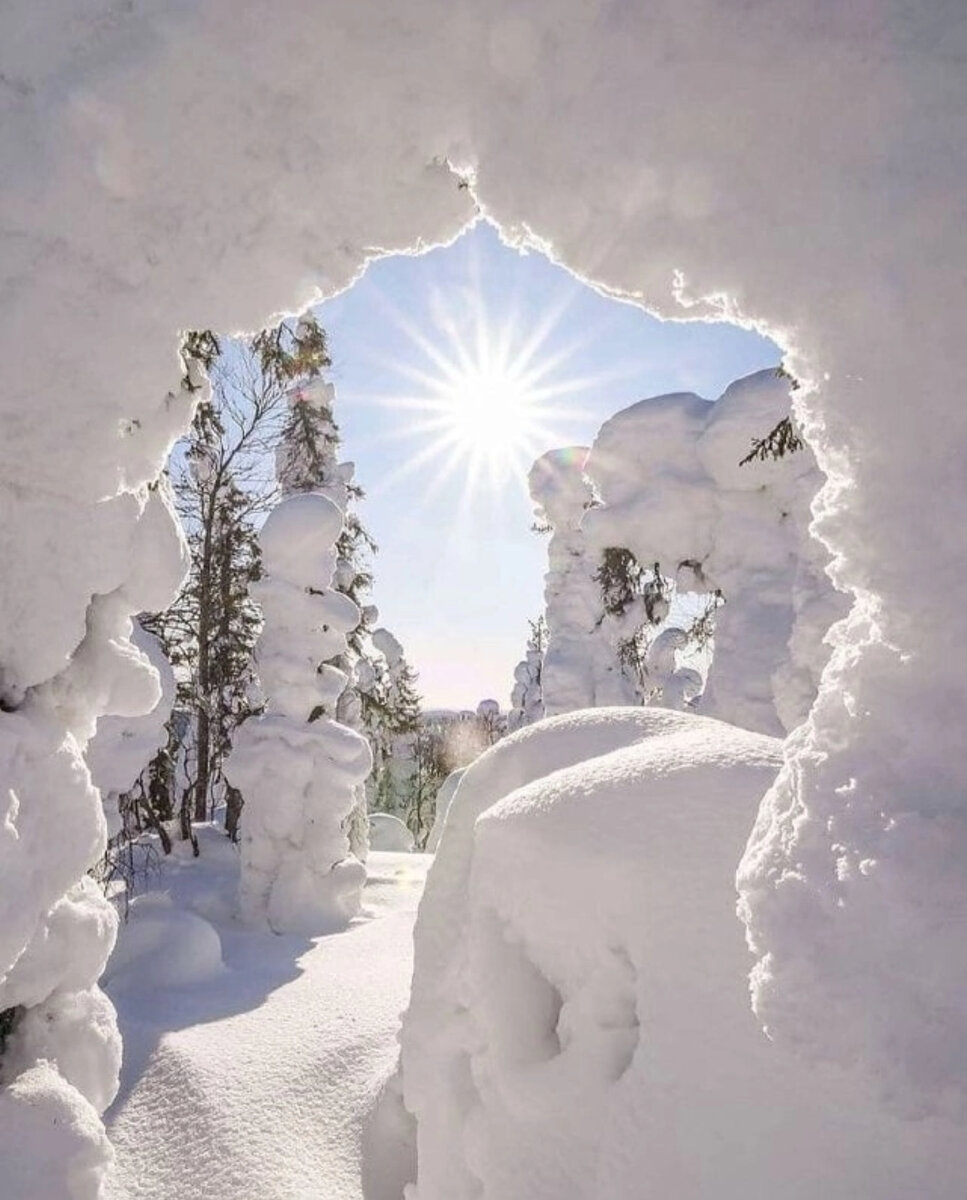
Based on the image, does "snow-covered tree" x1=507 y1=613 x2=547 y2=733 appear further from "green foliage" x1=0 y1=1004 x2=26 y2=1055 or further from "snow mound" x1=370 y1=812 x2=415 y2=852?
"green foliage" x1=0 y1=1004 x2=26 y2=1055

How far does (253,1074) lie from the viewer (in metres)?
4.93

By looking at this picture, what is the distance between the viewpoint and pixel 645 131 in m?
1.76

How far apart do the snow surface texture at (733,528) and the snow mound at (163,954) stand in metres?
5.71

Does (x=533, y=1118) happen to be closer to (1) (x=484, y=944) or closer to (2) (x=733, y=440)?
(1) (x=484, y=944)

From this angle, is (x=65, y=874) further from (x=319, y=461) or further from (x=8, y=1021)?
(x=319, y=461)

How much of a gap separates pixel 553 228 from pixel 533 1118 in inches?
96.7

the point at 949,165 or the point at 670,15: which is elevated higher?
the point at 670,15

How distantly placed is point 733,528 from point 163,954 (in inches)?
288

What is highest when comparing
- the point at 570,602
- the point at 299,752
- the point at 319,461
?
the point at 319,461

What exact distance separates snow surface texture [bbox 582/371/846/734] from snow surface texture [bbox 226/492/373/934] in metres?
3.72

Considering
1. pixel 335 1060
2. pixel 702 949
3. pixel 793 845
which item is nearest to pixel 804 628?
pixel 335 1060

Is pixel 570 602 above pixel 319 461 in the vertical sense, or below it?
below

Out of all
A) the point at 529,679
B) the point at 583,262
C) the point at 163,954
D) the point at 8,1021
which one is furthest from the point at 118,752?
the point at 529,679

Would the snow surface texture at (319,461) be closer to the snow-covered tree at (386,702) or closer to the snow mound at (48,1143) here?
the snow-covered tree at (386,702)
